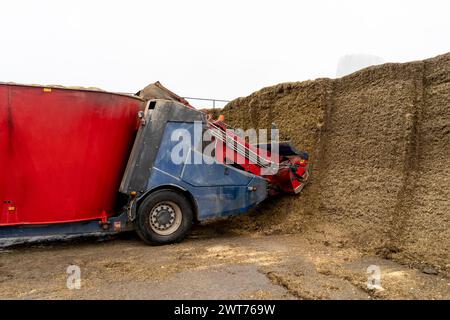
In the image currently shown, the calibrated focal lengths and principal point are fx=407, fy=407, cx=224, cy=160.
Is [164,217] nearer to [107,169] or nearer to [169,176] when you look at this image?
[169,176]

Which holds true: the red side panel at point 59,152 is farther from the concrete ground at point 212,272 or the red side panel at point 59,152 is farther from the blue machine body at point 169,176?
the concrete ground at point 212,272

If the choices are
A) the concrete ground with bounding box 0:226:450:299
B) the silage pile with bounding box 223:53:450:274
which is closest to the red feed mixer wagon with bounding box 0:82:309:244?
the concrete ground with bounding box 0:226:450:299

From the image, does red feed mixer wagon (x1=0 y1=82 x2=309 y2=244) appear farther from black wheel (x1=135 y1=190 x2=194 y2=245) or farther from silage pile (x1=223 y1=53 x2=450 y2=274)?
silage pile (x1=223 y1=53 x2=450 y2=274)

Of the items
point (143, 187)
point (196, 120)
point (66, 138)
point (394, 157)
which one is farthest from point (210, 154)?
point (394, 157)

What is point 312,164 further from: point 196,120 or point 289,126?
point 196,120

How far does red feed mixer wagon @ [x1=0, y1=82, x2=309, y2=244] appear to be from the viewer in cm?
532

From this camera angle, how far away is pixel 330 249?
5617 mm

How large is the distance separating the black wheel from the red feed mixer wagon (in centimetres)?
2

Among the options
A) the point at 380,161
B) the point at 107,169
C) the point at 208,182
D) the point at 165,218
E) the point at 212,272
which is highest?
the point at 380,161

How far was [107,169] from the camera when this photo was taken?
5961mm

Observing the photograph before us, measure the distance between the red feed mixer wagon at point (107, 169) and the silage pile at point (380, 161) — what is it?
3.92 feet

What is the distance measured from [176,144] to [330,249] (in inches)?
106

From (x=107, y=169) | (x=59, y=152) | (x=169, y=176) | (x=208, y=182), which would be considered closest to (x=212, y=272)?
(x=169, y=176)

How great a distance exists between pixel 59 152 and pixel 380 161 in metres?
4.69
